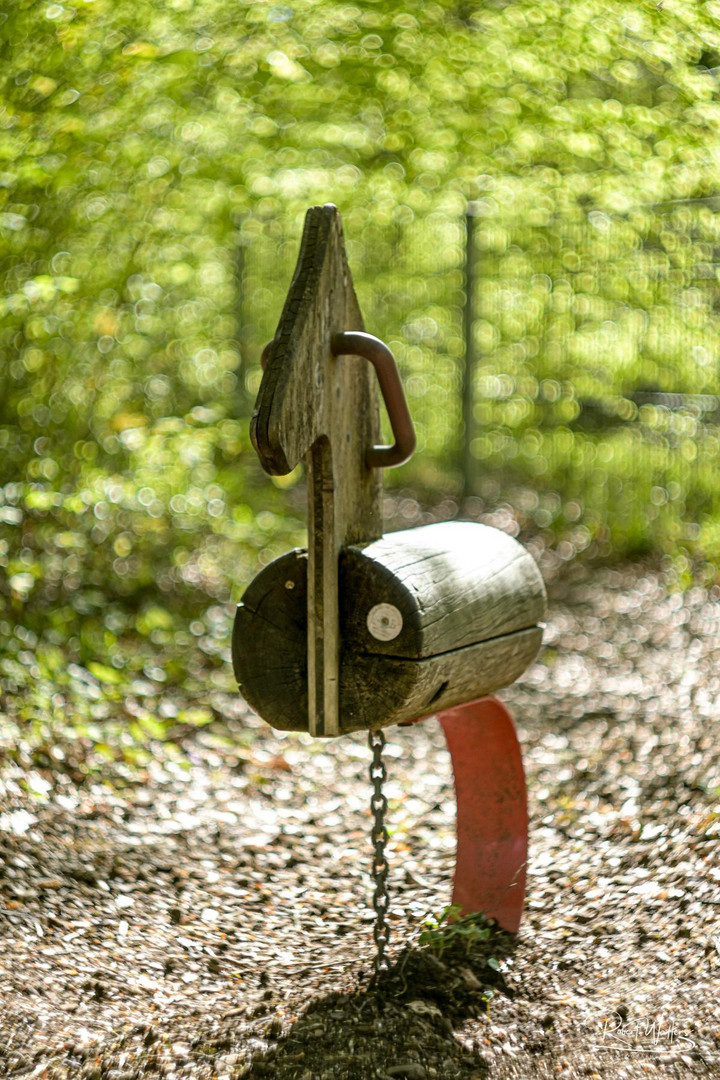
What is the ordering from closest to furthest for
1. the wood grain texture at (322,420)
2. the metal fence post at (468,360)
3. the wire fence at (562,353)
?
the wood grain texture at (322,420)
the wire fence at (562,353)
the metal fence post at (468,360)

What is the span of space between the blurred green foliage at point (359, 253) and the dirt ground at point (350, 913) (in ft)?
3.68

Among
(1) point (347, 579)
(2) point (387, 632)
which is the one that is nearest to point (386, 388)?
(1) point (347, 579)

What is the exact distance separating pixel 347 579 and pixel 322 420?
0.39 m

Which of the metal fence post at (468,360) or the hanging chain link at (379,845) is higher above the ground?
the hanging chain link at (379,845)

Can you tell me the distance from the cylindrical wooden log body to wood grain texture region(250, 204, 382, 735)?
0.20 feet

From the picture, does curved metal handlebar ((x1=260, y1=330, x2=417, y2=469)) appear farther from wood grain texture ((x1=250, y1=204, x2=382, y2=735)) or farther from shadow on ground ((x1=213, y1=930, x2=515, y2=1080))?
shadow on ground ((x1=213, y1=930, x2=515, y2=1080))

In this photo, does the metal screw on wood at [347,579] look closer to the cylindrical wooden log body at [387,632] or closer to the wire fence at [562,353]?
the cylindrical wooden log body at [387,632]

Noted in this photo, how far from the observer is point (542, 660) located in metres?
6.30

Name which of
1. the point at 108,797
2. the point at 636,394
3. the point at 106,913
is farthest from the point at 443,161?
the point at 106,913

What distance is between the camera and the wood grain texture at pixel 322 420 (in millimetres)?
2561

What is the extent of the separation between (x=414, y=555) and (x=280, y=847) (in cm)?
173

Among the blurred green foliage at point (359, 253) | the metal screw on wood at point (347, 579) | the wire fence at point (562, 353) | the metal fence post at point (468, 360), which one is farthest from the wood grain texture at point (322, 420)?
the metal fence post at point (468, 360)

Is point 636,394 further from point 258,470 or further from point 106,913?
point 106,913

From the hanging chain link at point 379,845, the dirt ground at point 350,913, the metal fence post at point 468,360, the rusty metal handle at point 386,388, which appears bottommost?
the metal fence post at point 468,360
